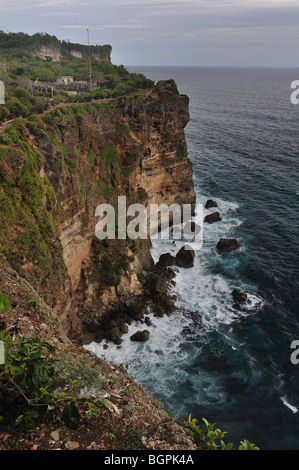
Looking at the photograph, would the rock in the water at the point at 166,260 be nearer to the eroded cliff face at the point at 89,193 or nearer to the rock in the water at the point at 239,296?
the eroded cliff face at the point at 89,193

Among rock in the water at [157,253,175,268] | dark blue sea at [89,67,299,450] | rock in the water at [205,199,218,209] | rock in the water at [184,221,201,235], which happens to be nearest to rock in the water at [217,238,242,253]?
dark blue sea at [89,67,299,450]

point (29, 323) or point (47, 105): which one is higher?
point (47, 105)

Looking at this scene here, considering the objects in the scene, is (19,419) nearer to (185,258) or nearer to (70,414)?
(70,414)

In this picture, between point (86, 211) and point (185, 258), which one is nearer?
point (86, 211)

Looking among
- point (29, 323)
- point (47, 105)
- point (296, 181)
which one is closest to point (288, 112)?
point (296, 181)

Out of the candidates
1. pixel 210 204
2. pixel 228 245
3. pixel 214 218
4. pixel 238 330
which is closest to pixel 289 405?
pixel 238 330

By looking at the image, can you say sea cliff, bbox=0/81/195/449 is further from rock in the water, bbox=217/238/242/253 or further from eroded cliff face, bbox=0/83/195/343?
rock in the water, bbox=217/238/242/253

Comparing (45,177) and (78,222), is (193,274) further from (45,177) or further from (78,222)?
(45,177)
